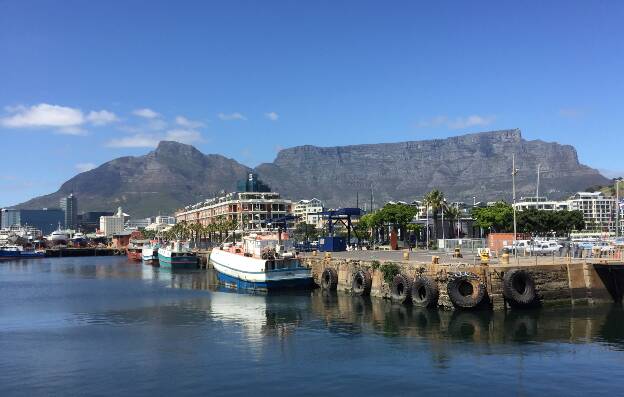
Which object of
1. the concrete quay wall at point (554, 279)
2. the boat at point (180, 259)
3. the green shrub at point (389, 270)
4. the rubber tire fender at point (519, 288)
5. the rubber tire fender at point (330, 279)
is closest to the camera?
the rubber tire fender at point (519, 288)

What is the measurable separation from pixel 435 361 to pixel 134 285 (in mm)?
64643

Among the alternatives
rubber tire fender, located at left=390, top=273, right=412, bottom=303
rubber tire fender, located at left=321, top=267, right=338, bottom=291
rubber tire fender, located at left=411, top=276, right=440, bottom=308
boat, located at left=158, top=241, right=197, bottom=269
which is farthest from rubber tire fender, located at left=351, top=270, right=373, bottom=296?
boat, located at left=158, top=241, right=197, bottom=269

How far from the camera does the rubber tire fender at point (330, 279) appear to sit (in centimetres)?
7012

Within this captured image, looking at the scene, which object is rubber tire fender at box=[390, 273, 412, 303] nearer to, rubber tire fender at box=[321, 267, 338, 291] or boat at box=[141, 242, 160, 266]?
rubber tire fender at box=[321, 267, 338, 291]

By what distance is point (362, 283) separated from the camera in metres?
63.4

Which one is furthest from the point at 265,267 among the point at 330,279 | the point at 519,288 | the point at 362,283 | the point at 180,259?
the point at 180,259

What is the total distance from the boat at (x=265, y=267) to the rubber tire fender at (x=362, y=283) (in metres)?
7.78

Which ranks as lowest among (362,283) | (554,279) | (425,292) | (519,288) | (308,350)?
(308,350)

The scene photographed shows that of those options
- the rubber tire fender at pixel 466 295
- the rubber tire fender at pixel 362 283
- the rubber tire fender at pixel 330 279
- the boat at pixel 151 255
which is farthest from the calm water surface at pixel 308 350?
the boat at pixel 151 255

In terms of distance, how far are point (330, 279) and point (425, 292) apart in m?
19.7

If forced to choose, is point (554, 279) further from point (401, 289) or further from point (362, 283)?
point (362, 283)

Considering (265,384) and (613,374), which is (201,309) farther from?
(613,374)

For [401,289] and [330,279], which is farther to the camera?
[330,279]

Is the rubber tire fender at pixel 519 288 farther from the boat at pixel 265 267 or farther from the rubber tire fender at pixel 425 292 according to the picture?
the boat at pixel 265 267
